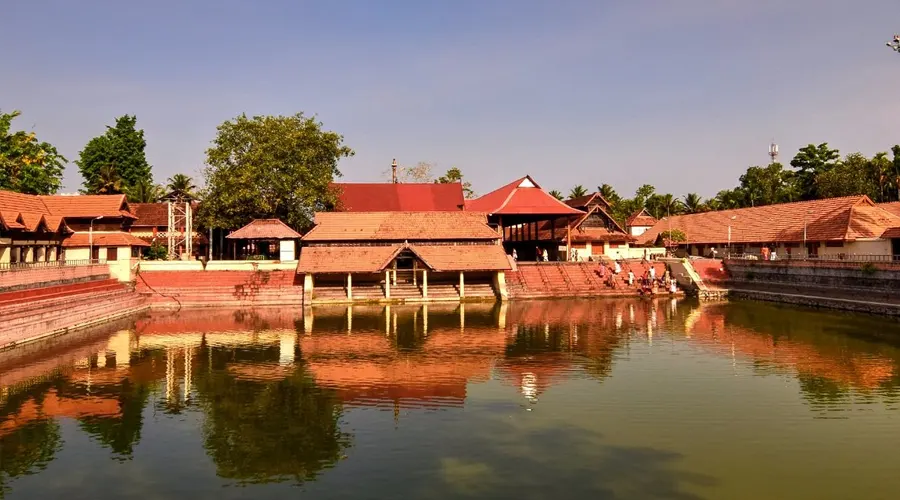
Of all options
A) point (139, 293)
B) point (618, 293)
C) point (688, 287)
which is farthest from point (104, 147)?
point (688, 287)

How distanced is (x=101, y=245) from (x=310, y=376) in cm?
2642

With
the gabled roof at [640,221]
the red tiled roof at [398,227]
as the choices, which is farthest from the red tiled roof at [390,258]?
the gabled roof at [640,221]

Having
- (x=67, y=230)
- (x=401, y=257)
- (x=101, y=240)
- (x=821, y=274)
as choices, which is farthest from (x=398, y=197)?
(x=821, y=274)

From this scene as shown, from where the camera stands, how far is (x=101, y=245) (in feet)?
120

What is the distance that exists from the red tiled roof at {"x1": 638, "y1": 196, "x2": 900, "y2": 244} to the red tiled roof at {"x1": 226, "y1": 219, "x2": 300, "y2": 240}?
113 feet

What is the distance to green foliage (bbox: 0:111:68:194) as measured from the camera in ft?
137

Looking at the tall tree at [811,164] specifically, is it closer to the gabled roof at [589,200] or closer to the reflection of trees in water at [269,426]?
the gabled roof at [589,200]

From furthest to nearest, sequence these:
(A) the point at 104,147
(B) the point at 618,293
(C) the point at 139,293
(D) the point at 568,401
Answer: (A) the point at 104,147, (B) the point at 618,293, (C) the point at 139,293, (D) the point at 568,401

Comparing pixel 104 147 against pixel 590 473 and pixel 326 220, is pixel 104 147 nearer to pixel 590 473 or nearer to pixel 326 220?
pixel 326 220

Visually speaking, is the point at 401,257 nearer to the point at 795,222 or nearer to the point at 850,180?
the point at 795,222

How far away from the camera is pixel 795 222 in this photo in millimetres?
41625

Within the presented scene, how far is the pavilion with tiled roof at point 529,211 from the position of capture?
4412 cm

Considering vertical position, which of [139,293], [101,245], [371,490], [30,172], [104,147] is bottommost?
[371,490]

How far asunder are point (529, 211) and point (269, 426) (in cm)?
3324
